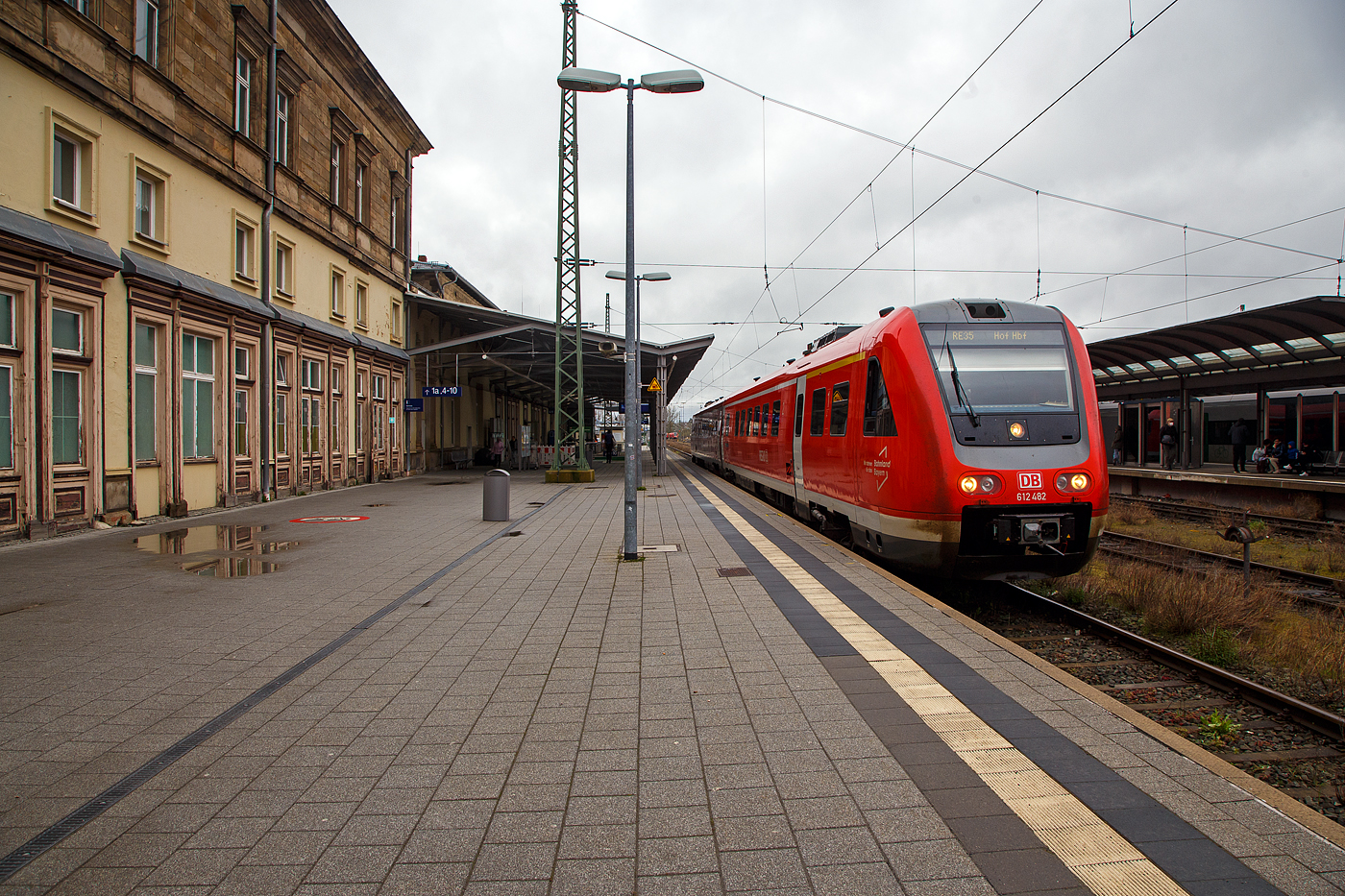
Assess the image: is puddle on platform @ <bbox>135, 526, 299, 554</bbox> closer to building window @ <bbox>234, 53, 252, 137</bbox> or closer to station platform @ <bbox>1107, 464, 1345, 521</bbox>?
A: building window @ <bbox>234, 53, 252, 137</bbox>

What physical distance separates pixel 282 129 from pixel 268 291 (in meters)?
4.42

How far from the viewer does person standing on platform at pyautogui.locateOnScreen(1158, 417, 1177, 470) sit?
20.7 meters

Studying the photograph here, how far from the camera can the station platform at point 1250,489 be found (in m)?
13.5

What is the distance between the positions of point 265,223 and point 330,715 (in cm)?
1601

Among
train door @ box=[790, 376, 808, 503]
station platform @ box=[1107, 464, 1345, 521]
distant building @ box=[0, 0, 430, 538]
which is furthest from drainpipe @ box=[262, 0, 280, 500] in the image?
station platform @ box=[1107, 464, 1345, 521]

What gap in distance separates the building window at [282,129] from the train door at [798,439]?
14.0 m

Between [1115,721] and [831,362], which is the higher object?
[831,362]

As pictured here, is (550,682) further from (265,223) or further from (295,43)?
(295,43)

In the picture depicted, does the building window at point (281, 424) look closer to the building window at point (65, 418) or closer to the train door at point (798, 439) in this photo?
the building window at point (65, 418)

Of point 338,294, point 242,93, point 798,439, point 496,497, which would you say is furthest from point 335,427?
point 798,439

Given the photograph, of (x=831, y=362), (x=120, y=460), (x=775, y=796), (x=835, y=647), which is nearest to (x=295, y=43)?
(x=120, y=460)

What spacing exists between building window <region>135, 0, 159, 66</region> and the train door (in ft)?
39.3

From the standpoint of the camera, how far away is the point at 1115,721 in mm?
3832

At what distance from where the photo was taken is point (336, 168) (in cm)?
2164
